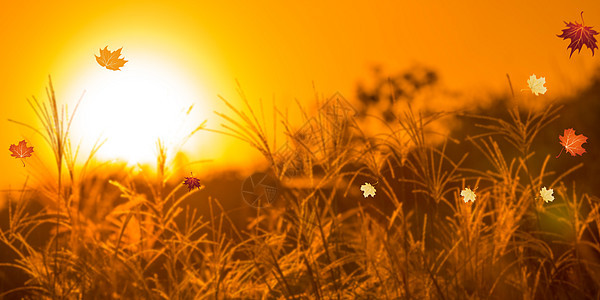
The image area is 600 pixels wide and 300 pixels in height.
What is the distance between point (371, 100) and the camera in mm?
14016

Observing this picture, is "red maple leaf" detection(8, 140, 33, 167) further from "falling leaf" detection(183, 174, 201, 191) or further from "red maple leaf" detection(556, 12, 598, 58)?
"red maple leaf" detection(556, 12, 598, 58)

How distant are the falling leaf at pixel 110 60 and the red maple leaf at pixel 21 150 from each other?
1.79ft

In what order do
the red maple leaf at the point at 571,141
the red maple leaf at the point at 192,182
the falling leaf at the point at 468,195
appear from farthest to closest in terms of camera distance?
the red maple leaf at the point at 571,141, the red maple leaf at the point at 192,182, the falling leaf at the point at 468,195

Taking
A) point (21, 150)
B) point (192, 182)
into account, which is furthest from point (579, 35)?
point (21, 150)

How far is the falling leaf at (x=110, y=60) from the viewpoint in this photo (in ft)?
10.3

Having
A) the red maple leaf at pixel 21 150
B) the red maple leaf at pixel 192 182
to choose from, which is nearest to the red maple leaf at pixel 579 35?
the red maple leaf at pixel 192 182

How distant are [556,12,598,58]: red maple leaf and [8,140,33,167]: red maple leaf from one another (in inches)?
104

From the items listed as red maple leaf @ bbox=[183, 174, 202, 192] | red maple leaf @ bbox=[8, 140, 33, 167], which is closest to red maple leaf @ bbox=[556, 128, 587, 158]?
red maple leaf @ bbox=[183, 174, 202, 192]

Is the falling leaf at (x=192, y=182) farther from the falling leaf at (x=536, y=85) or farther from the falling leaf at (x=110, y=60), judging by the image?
the falling leaf at (x=536, y=85)

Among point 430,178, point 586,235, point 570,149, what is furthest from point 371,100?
point 430,178

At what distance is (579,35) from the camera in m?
3.09

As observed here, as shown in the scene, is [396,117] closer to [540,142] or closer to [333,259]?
[333,259]

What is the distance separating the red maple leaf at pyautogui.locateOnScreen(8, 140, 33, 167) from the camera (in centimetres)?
297

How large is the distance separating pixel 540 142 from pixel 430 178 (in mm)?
9191
